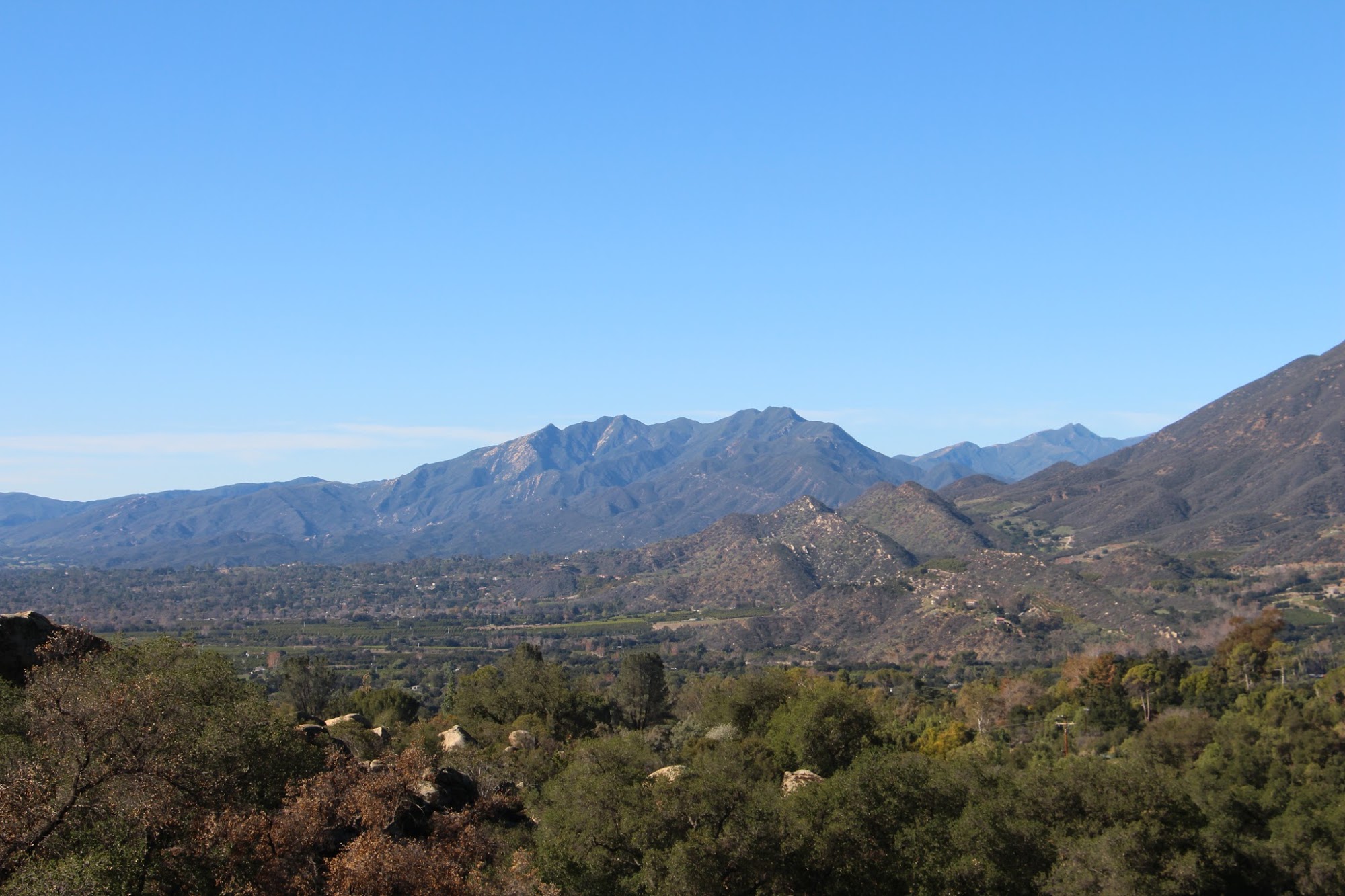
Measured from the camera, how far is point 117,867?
19469 mm

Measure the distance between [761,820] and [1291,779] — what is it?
4036 cm

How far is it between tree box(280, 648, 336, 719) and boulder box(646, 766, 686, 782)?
38.4 metres

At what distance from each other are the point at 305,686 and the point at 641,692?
2518cm

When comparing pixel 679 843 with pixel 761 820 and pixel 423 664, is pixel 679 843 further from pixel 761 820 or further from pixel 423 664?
pixel 423 664

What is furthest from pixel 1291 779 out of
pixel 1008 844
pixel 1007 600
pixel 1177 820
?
pixel 1007 600

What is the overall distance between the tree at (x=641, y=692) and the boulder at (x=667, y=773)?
105 feet

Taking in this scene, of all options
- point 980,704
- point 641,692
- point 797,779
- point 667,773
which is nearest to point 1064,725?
point 980,704

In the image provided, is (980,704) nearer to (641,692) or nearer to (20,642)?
(641,692)

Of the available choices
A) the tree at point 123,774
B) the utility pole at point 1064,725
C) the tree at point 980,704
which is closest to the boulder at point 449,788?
the tree at point 123,774

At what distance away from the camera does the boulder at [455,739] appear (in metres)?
49.6

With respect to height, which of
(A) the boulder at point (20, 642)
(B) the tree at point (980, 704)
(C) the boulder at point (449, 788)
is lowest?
(B) the tree at point (980, 704)

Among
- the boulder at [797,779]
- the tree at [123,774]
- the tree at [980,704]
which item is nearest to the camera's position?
the tree at [123,774]

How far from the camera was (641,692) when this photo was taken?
77375 millimetres

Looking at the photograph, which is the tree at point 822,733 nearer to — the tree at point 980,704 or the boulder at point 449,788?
the boulder at point 449,788
